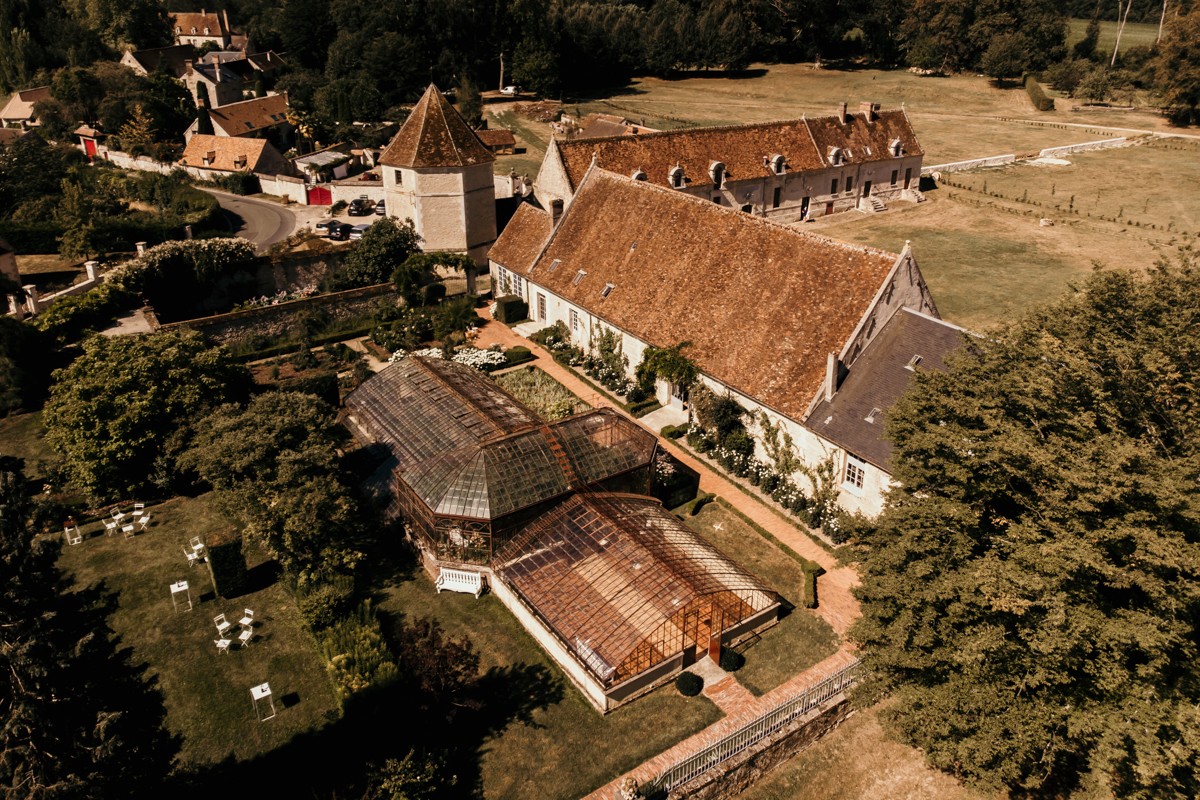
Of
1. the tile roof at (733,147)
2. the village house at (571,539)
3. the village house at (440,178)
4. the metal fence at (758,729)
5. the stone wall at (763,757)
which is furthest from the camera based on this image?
the tile roof at (733,147)

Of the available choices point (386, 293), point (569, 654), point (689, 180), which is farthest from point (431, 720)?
point (689, 180)

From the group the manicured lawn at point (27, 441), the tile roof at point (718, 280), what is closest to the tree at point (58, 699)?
the manicured lawn at point (27, 441)

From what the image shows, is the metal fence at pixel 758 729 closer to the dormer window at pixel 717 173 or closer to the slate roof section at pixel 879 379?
the slate roof section at pixel 879 379

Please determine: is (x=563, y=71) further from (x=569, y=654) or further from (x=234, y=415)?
(x=569, y=654)

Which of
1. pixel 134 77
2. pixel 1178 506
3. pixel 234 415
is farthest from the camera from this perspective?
pixel 134 77

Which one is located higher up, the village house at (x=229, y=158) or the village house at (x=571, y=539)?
the village house at (x=229, y=158)

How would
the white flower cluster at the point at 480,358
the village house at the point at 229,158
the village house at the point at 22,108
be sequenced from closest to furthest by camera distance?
the white flower cluster at the point at 480,358, the village house at the point at 229,158, the village house at the point at 22,108

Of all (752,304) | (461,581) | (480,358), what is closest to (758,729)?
(461,581)
